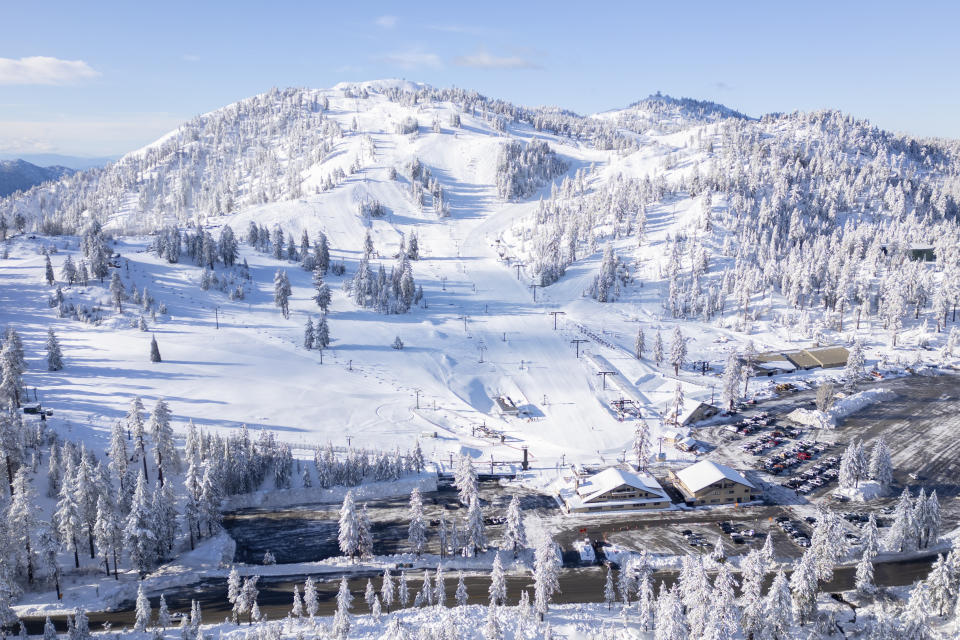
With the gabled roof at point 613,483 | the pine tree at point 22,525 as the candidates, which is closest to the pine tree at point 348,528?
the gabled roof at point 613,483

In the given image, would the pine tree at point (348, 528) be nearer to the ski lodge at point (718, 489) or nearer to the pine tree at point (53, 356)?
the ski lodge at point (718, 489)

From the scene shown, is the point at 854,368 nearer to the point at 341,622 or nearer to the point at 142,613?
the point at 341,622

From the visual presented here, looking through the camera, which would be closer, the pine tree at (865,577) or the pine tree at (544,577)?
the pine tree at (544,577)

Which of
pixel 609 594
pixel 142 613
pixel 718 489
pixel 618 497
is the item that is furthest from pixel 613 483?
pixel 142 613

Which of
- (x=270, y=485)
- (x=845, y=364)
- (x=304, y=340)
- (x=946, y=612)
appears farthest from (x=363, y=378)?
(x=845, y=364)

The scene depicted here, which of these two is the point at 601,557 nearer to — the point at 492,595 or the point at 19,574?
the point at 492,595
